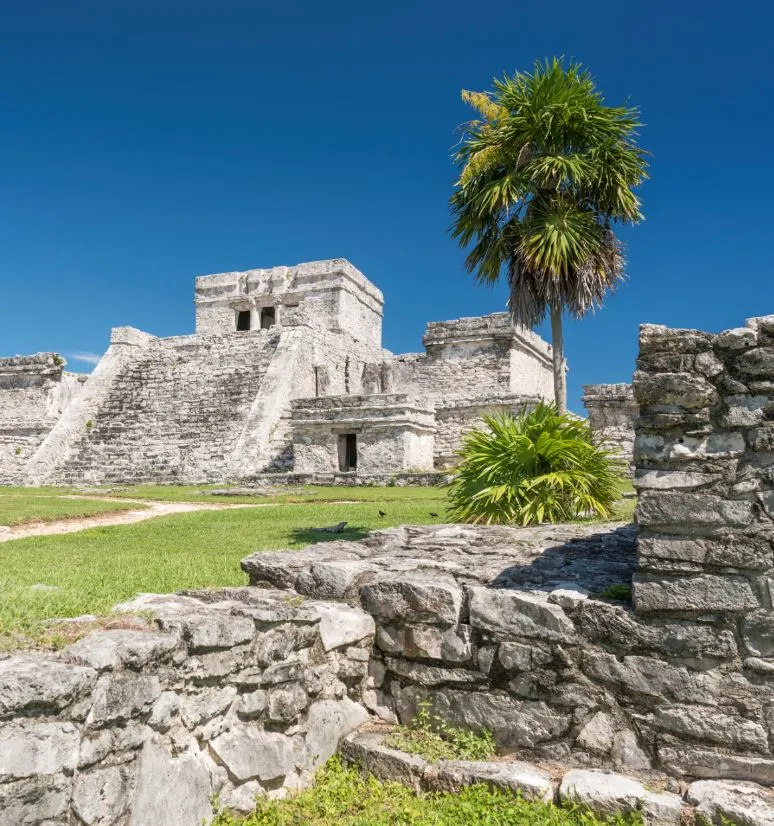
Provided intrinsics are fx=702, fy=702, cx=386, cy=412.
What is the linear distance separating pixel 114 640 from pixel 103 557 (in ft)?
12.5

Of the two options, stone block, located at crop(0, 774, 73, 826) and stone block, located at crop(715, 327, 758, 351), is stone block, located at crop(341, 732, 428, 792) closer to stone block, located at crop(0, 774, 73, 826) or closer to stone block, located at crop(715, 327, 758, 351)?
stone block, located at crop(0, 774, 73, 826)

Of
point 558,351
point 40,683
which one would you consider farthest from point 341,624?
point 558,351

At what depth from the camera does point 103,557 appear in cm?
630

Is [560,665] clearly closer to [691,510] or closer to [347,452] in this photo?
[691,510]

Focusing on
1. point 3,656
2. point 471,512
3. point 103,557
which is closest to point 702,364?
point 3,656

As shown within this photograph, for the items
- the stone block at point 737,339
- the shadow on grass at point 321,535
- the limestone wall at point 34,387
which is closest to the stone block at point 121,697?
the stone block at point 737,339

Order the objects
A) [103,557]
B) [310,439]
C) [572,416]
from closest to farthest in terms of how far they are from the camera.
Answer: [103,557] < [572,416] < [310,439]

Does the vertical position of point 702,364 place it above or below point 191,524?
above

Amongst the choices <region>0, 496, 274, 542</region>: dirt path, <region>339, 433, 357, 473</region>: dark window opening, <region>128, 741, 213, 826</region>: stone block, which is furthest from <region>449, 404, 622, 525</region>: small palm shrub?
<region>339, 433, 357, 473</region>: dark window opening

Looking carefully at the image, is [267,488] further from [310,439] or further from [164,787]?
[164,787]

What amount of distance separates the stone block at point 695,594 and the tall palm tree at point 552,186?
583 cm

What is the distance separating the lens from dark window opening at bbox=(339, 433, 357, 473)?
19.8 metres

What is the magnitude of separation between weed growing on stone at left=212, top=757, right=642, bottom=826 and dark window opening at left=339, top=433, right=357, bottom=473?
53.5 feet

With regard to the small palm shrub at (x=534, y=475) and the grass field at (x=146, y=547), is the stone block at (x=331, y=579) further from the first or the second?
the small palm shrub at (x=534, y=475)
